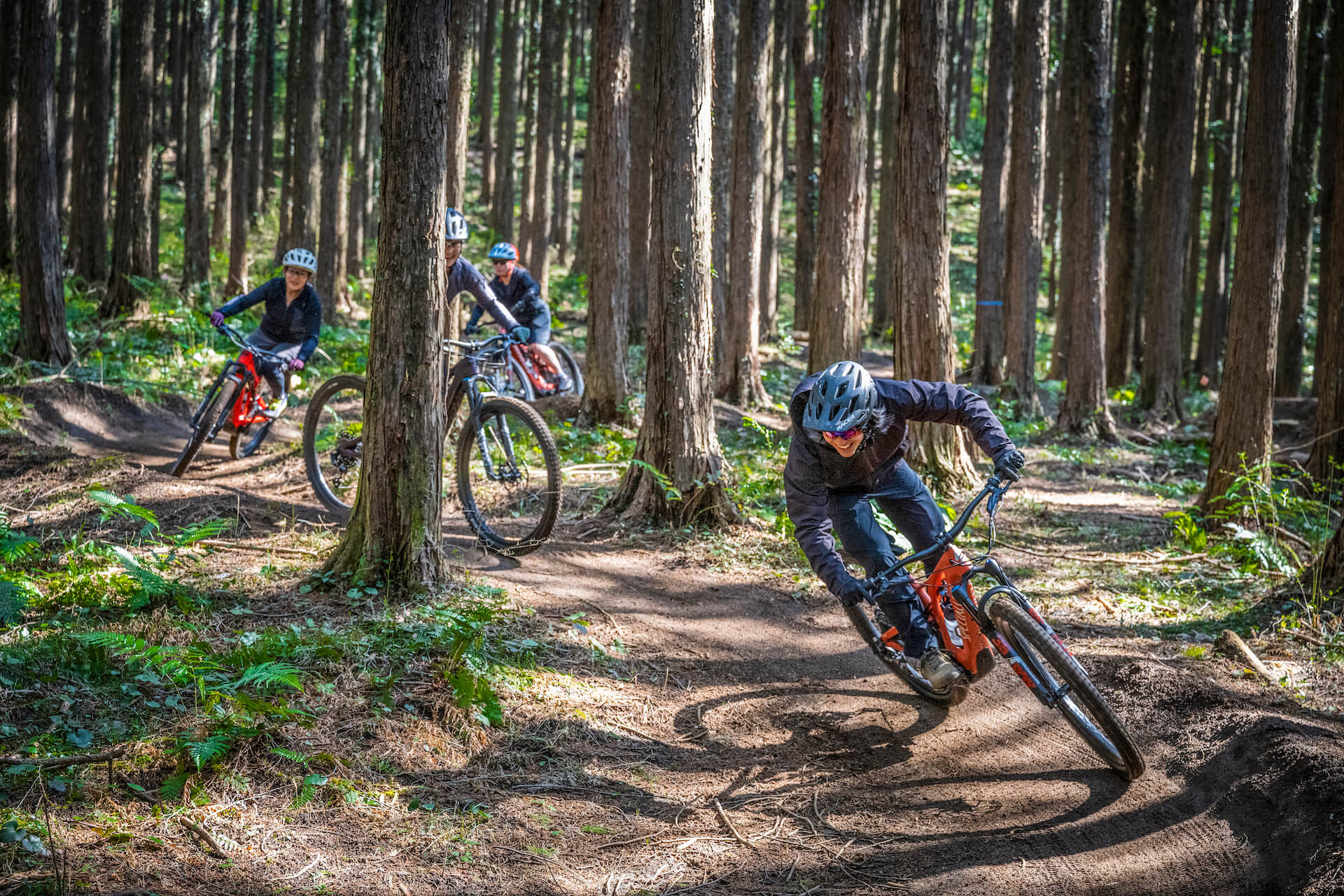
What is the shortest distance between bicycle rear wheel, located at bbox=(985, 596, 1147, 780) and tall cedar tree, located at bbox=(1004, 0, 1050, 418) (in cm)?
1268

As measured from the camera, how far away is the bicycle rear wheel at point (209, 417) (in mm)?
9031

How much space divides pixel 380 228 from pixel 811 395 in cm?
272

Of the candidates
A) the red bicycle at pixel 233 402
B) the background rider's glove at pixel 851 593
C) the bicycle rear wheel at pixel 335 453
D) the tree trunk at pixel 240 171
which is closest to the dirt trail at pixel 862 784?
the background rider's glove at pixel 851 593

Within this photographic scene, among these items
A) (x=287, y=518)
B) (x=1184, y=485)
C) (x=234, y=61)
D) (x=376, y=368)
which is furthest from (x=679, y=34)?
(x=234, y=61)

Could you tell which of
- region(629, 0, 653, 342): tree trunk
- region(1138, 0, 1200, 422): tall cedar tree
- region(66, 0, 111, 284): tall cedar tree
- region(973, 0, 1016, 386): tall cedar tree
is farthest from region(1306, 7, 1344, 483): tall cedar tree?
region(66, 0, 111, 284): tall cedar tree

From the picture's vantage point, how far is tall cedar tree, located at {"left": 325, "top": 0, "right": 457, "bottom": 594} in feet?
17.3

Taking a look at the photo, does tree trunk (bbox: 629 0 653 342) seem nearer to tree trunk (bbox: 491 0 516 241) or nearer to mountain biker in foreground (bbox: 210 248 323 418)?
tree trunk (bbox: 491 0 516 241)

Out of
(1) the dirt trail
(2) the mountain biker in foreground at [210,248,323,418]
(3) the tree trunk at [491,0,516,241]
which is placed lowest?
(1) the dirt trail

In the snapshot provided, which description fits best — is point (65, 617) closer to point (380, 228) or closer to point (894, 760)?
point (380, 228)

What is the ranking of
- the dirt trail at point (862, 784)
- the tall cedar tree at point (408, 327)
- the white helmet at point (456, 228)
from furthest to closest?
the white helmet at point (456, 228) < the tall cedar tree at point (408, 327) < the dirt trail at point (862, 784)

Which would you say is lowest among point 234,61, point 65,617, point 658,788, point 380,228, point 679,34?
point 658,788

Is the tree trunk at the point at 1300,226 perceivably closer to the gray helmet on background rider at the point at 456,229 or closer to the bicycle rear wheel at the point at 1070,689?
the gray helmet on background rider at the point at 456,229

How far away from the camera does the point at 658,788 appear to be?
4254mm

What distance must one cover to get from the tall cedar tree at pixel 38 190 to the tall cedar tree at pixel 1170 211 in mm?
16083
